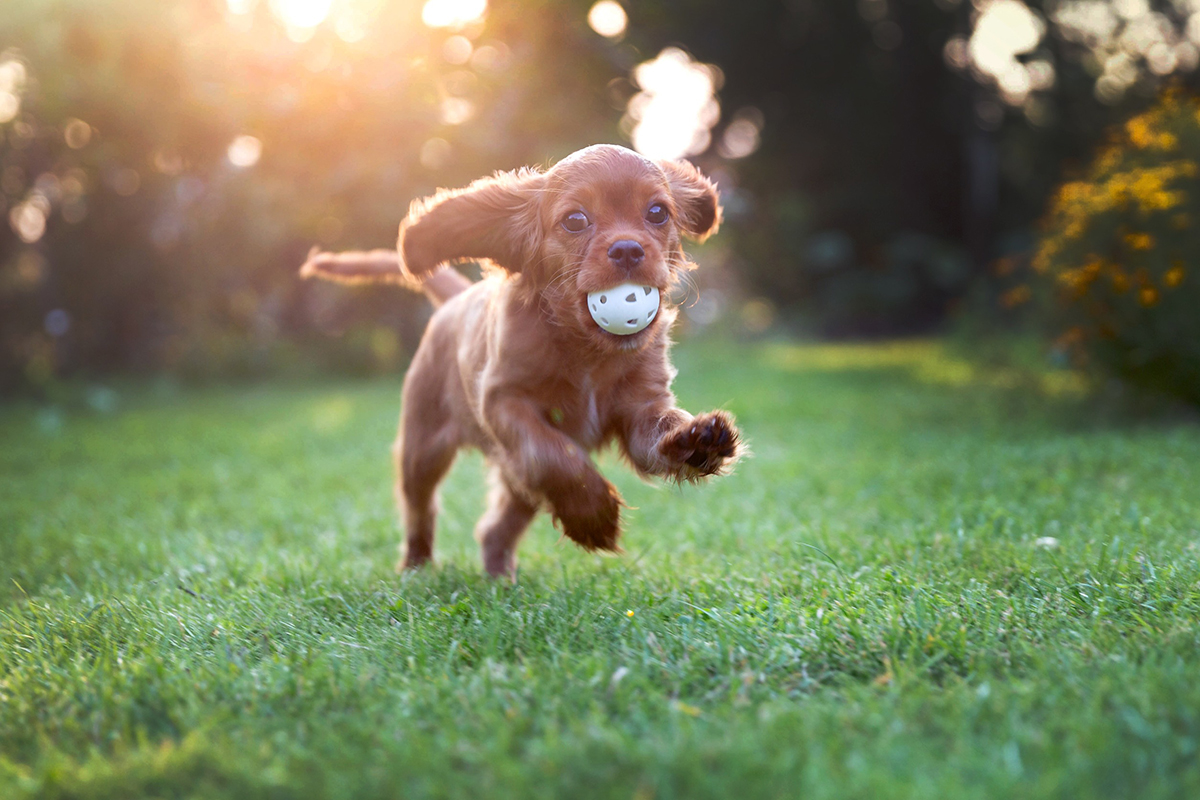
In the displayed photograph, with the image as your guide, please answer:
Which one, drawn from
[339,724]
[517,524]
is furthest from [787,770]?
[517,524]

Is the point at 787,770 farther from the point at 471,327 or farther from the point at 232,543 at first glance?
the point at 232,543

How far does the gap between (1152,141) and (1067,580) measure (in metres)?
4.48

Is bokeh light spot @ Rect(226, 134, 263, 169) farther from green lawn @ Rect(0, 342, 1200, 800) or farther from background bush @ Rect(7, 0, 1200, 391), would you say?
green lawn @ Rect(0, 342, 1200, 800)

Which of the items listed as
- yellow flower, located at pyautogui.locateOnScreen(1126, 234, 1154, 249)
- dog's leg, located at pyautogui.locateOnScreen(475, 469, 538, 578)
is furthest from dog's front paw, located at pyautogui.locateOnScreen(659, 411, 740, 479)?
yellow flower, located at pyautogui.locateOnScreen(1126, 234, 1154, 249)

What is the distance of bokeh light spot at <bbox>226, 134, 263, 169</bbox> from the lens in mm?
9761

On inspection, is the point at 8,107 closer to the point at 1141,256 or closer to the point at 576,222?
the point at 576,222

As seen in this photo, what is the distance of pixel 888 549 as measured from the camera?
3.01m

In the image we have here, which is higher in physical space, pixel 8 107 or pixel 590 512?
pixel 8 107

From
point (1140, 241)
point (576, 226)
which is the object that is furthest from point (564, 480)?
point (1140, 241)

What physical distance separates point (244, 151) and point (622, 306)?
970cm

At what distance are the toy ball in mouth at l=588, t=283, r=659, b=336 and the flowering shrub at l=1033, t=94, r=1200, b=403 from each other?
4.14 meters

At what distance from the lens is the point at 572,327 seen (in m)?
2.60

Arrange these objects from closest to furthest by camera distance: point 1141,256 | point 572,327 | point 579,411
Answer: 1. point 572,327
2. point 579,411
3. point 1141,256

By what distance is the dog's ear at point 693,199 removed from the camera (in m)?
2.97
